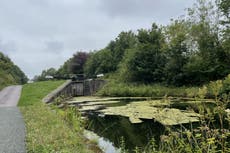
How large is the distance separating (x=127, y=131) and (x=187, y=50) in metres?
13.1

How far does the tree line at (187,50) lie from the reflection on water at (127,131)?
1007 centimetres

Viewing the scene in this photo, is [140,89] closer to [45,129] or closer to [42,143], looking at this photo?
[45,129]

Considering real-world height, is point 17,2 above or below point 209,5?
below

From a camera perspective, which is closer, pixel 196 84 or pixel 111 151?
pixel 111 151

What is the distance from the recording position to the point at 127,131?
25.5 feet

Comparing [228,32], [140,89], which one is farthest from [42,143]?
[228,32]

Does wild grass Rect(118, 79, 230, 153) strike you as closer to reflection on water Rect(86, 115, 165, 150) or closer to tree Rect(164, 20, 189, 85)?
reflection on water Rect(86, 115, 165, 150)

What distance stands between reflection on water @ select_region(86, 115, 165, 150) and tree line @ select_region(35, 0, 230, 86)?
33.0 feet

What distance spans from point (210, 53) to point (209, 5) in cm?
398

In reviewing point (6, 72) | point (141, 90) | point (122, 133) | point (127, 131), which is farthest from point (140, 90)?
point (6, 72)

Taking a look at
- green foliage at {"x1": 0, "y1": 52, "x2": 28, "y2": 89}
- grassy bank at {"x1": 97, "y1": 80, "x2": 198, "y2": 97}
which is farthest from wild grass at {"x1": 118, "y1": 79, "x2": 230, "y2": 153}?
green foliage at {"x1": 0, "y1": 52, "x2": 28, "y2": 89}

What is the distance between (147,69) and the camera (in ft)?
67.9

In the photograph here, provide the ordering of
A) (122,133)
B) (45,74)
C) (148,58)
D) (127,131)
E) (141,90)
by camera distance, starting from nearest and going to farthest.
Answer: (122,133)
(127,131)
(141,90)
(148,58)
(45,74)

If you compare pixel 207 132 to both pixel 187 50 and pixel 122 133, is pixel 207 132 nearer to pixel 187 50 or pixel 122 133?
pixel 122 133
